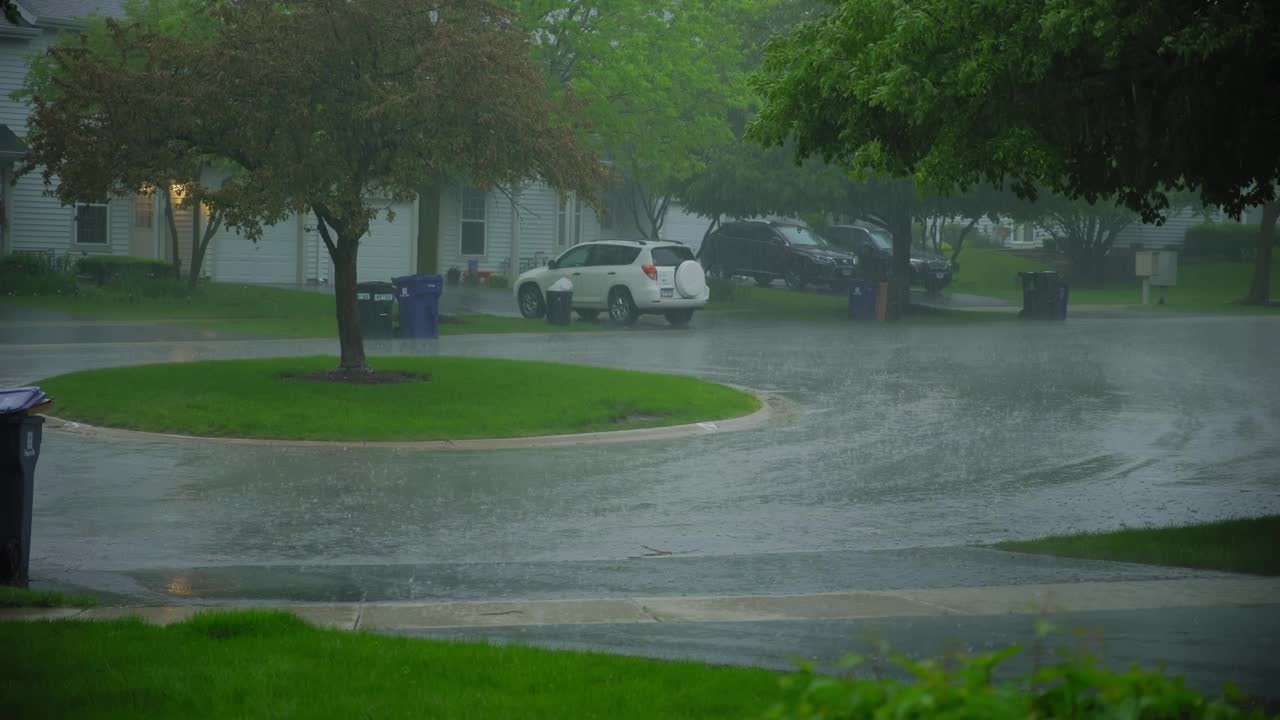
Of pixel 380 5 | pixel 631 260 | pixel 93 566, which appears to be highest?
pixel 380 5

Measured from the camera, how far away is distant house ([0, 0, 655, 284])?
121 feet


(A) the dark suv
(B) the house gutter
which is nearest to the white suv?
(A) the dark suv

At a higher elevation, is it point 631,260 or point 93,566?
point 631,260

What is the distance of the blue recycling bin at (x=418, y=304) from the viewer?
2777 centimetres

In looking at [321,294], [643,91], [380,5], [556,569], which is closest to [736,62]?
[643,91]

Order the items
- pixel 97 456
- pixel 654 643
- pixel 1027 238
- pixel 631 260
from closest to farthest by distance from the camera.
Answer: pixel 654 643, pixel 97 456, pixel 631 260, pixel 1027 238

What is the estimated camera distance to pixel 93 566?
9383mm

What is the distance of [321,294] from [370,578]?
1176 inches

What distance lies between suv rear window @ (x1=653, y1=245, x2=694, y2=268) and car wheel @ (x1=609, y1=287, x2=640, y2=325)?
3.12 ft

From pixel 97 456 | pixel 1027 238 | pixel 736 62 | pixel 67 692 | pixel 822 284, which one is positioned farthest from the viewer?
pixel 1027 238

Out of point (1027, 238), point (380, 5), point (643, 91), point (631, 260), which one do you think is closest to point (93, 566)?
point (380, 5)

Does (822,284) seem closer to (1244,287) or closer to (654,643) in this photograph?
(1244,287)

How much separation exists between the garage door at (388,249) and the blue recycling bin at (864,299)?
15551 millimetres

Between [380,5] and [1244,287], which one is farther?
[1244,287]
